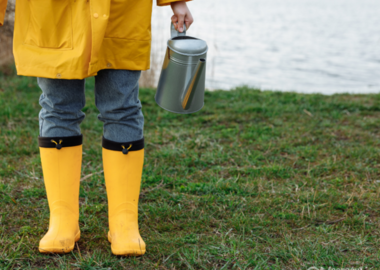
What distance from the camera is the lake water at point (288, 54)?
5.89m

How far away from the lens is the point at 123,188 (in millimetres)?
1576

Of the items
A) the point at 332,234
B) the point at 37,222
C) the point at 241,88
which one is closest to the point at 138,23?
the point at 37,222

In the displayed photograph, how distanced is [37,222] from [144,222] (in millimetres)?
470

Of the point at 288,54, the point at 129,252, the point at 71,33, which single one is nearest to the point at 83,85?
the point at 71,33

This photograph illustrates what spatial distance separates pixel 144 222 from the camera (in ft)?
5.95

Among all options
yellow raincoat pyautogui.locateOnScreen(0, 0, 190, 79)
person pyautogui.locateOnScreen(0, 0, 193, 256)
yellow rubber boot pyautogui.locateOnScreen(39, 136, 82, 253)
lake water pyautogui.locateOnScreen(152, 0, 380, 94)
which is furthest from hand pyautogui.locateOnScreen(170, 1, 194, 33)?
lake water pyautogui.locateOnScreen(152, 0, 380, 94)

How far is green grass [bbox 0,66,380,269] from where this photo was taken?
5.06 ft

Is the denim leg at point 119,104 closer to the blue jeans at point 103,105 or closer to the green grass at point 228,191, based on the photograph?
the blue jeans at point 103,105

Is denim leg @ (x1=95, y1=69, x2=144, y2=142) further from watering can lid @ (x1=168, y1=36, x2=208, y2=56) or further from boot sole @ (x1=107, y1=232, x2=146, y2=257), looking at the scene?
boot sole @ (x1=107, y1=232, x2=146, y2=257)

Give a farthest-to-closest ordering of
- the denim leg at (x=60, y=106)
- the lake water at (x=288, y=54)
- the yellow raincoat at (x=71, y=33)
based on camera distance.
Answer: the lake water at (x=288, y=54) < the denim leg at (x=60, y=106) < the yellow raincoat at (x=71, y=33)

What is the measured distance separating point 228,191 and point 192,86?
79cm

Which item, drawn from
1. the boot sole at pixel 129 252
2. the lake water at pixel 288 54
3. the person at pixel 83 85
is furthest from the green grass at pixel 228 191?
the lake water at pixel 288 54

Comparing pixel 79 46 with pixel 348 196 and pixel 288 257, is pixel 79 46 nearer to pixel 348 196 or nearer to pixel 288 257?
pixel 288 257

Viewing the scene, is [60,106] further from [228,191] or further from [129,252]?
[228,191]
